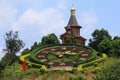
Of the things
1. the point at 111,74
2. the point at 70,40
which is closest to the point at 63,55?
the point at 70,40

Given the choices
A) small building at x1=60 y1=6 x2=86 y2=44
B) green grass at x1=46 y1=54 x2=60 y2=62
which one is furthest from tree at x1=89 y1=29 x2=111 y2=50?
green grass at x1=46 y1=54 x2=60 y2=62

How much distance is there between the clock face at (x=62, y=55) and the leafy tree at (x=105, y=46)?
2.24 meters

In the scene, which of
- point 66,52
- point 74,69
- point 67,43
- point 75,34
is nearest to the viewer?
point 74,69

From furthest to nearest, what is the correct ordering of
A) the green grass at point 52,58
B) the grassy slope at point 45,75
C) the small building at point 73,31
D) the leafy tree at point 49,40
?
the small building at point 73,31
the leafy tree at point 49,40
the green grass at point 52,58
the grassy slope at point 45,75

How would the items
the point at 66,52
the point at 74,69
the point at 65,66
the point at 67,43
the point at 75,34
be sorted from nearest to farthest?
the point at 74,69 → the point at 65,66 → the point at 66,52 → the point at 67,43 → the point at 75,34

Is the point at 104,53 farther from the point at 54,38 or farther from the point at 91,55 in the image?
the point at 54,38

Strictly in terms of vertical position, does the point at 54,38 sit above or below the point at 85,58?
above

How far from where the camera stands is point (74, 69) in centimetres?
3594

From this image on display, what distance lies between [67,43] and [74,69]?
947 centimetres

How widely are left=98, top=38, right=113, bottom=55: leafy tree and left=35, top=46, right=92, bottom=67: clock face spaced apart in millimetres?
2239

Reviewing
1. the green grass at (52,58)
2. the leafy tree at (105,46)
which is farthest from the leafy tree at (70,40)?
the green grass at (52,58)

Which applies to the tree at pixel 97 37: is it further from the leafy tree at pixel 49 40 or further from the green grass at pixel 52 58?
the green grass at pixel 52 58

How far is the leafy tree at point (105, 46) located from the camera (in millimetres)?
43691

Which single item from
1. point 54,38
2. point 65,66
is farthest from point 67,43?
point 65,66
